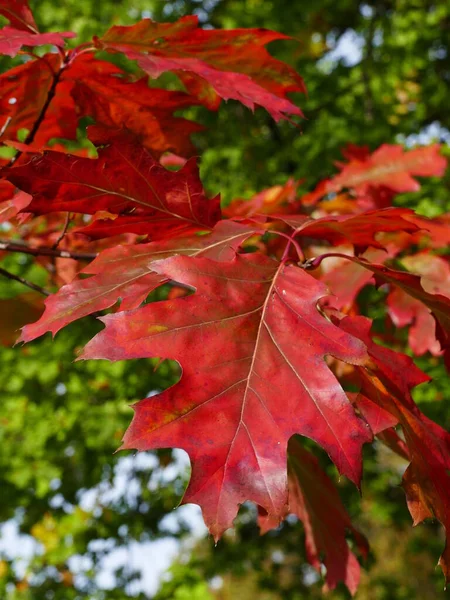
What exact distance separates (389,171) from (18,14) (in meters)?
1.43

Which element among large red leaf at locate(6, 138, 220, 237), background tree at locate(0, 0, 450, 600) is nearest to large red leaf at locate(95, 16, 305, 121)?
large red leaf at locate(6, 138, 220, 237)

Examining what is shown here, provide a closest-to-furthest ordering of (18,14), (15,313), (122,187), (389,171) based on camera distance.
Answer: (122,187)
(18,14)
(15,313)
(389,171)

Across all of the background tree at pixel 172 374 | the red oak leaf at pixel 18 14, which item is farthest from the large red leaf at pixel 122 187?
the background tree at pixel 172 374

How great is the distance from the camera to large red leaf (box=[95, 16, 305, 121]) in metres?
1.29

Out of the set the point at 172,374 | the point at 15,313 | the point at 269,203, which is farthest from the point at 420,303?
the point at 172,374

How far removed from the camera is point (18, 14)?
1.35m

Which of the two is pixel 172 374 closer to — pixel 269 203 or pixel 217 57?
pixel 269 203

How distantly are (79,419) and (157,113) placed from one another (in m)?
3.14

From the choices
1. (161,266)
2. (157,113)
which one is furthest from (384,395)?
(157,113)

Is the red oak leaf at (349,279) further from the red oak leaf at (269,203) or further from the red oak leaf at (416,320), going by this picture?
the red oak leaf at (269,203)

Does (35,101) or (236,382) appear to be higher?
(35,101)

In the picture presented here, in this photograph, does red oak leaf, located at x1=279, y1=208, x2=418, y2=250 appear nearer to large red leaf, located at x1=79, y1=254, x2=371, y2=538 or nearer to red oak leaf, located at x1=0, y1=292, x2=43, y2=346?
large red leaf, located at x1=79, y1=254, x2=371, y2=538

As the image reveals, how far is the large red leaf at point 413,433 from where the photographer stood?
0.96 meters

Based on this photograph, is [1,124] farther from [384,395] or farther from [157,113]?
[384,395]
